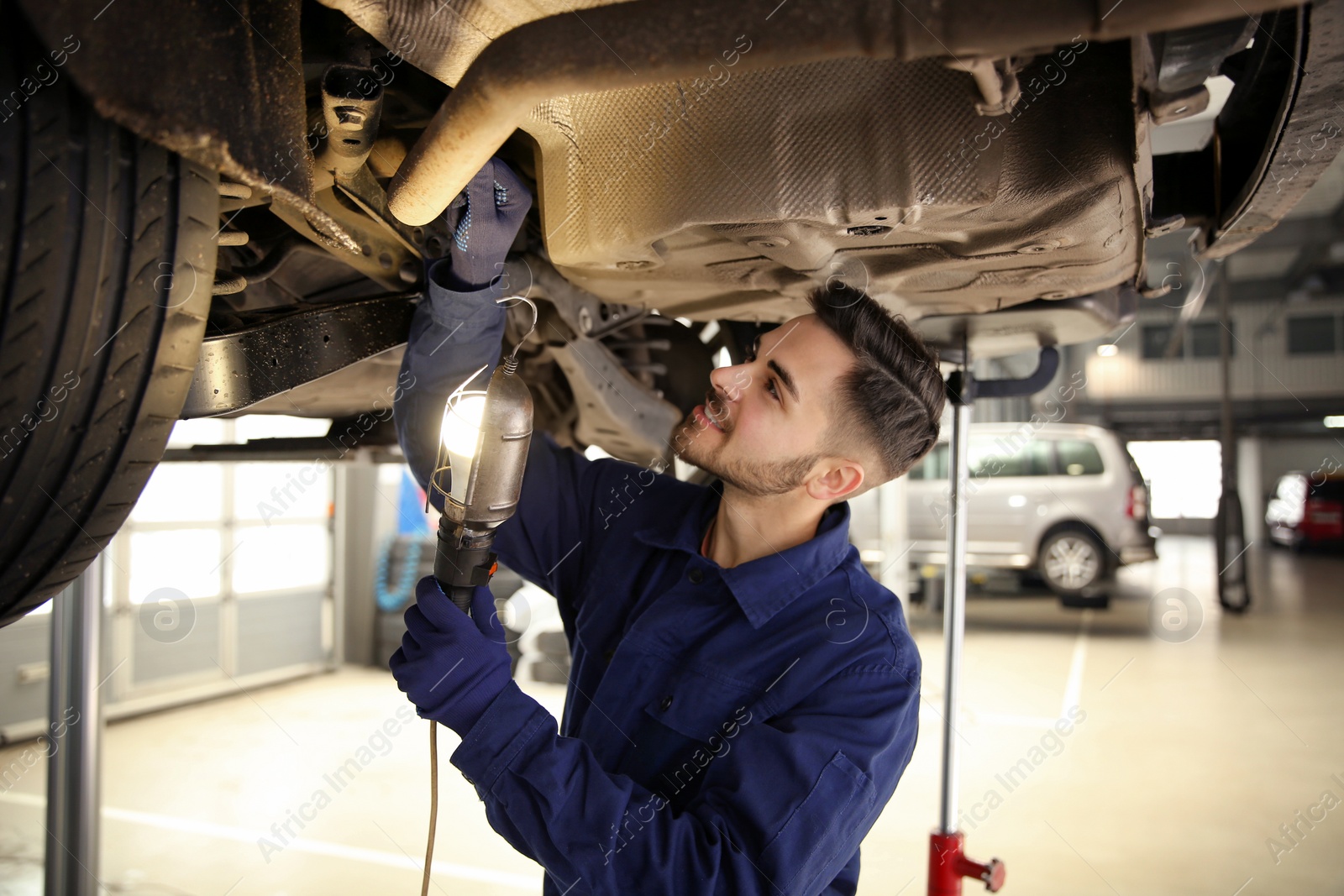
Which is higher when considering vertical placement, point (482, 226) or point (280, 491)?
point (482, 226)

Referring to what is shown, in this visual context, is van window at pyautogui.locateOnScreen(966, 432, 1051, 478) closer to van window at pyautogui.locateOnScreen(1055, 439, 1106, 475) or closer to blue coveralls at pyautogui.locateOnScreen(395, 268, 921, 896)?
van window at pyautogui.locateOnScreen(1055, 439, 1106, 475)

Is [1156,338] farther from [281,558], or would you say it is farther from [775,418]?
[775,418]

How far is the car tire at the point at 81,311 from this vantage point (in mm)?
578

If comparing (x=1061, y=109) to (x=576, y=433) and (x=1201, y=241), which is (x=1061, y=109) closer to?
(x=1201, y=241)

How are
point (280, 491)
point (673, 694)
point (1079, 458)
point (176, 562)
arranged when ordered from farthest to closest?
point (1079, 458)
point (280, 491)
point (176, 562)
point (673, 694)

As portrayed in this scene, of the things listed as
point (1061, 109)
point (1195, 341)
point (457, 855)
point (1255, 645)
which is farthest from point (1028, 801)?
point (1195, 341)

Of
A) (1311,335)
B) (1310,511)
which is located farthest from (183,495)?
(1311,335)

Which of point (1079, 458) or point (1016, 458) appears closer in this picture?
point (1079, 458)

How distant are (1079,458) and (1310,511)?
847cm

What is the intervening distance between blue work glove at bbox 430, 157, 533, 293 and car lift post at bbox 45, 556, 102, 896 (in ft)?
4.70

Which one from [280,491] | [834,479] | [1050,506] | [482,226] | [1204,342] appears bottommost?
[1050,506]

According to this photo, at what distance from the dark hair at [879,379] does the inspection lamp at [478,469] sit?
517mm

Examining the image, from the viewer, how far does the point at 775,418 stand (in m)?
1.23

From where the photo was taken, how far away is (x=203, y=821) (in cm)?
290
